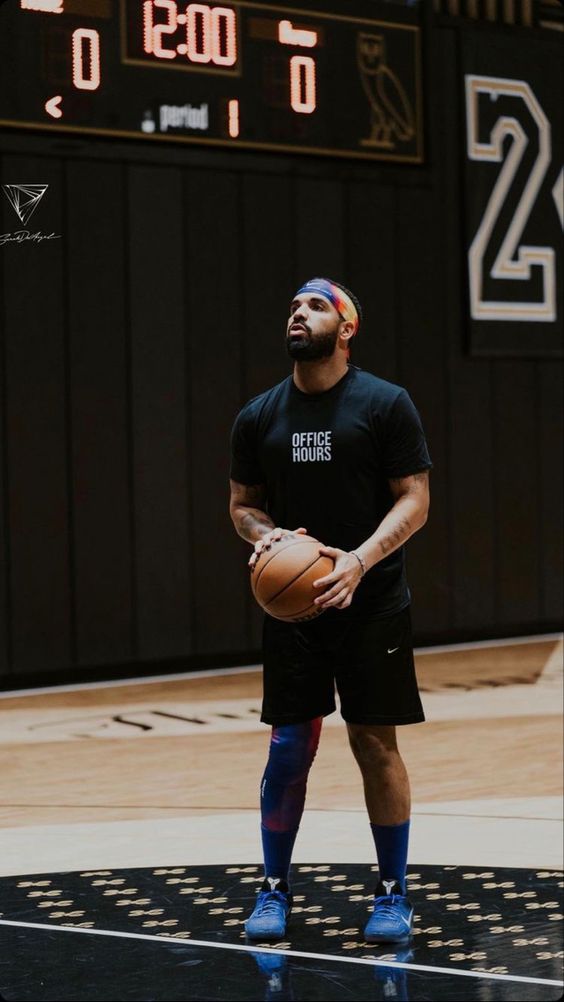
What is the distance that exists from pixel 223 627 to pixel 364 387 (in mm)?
6606

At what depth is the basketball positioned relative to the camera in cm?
370

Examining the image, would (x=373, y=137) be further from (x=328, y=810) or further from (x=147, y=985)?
(x=147, y=985)

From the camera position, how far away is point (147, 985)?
3361mm

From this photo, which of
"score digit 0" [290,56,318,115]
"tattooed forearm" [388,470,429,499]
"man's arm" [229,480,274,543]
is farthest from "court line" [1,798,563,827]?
"score digit 0" [290,56,318,115]

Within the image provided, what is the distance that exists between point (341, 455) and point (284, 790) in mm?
898

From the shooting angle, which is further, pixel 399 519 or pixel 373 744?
pixel 373 744

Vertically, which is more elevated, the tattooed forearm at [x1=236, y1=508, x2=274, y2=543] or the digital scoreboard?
the digital scoreboard

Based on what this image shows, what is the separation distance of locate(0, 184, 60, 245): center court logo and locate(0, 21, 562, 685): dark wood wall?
5.83m

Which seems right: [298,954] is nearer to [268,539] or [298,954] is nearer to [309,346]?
[268,539]

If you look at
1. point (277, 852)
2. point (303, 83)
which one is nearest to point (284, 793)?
point (277, 852)

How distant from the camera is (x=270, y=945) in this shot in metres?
3.86

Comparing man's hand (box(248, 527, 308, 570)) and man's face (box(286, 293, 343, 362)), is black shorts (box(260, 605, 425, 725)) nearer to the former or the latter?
man's hand (box(248, 527, 308, 570))

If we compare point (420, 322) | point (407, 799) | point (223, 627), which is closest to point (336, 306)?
point (407, 799)

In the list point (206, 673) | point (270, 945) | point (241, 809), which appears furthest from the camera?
point (206, 673)
